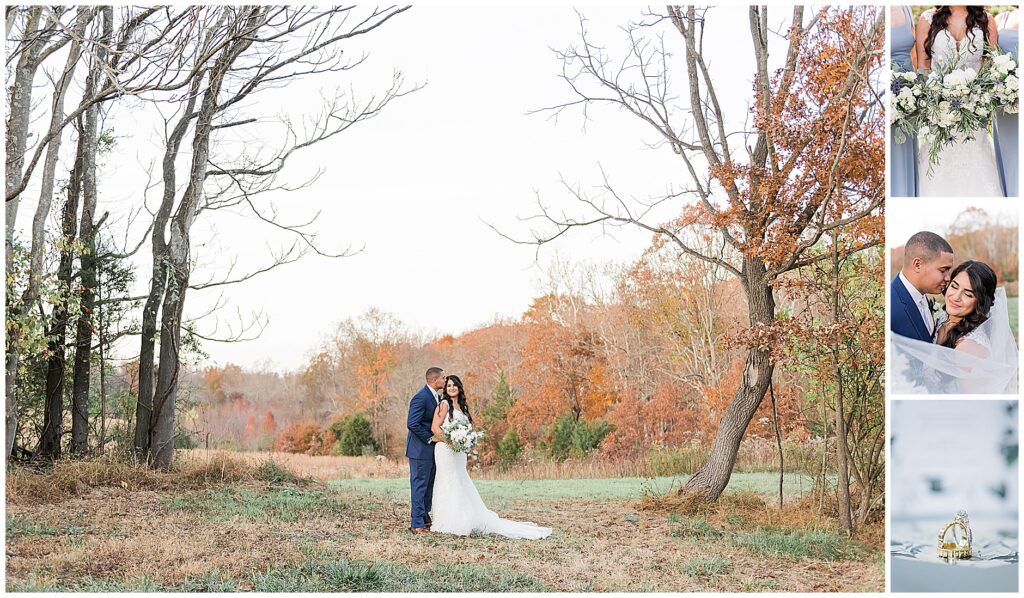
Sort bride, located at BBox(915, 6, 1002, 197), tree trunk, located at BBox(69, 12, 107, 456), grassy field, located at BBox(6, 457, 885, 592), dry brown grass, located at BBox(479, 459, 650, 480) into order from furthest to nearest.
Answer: dry brown grass, located at BBox(479, 459, 650, 480) < tree trunk, located at BBox(69, 12, 107, 456) < grassy field, located at BBox(6, 457, 885, 592) < bride, located at BBox(915, 6, 1002, 197)

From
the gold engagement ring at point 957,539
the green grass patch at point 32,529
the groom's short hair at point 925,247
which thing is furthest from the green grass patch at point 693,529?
the green grass patch at point 32,529

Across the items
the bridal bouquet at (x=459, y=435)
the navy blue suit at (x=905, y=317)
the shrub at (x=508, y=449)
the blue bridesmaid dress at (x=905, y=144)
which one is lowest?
the shrub at (x=508, y=449)

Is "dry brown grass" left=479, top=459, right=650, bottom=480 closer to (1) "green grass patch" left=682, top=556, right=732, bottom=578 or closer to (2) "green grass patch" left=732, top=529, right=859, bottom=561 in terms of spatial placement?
(2) "green grass patch" left=732, top=529, right=859, bottom=561

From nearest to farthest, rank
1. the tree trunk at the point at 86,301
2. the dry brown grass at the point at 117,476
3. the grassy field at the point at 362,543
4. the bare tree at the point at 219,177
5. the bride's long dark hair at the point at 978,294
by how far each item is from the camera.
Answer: the bride's long dark hair at the point at 978,294 → the grassy field at the point at 362,543 → the dry brown grass at the point at 117,476 → the bare tree at the point at 219,177 → the tree trunk at the point at 86,301

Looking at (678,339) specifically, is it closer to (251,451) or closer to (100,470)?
(251,451)

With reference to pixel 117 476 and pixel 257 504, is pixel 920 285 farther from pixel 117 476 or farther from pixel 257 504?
pixel 117 476

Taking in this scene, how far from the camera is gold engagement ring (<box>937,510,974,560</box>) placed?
491 centimetres

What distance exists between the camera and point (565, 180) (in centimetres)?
840

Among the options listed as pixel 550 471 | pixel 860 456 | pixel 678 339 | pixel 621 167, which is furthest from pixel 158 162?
pixel 860 456

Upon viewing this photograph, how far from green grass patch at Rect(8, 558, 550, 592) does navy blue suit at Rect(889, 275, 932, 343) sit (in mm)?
2700

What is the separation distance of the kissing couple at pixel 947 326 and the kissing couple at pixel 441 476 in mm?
2976

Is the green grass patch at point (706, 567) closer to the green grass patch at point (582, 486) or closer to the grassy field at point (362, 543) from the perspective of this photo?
the grassy field at point (362, 543)

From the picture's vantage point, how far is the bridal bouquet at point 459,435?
6215mm

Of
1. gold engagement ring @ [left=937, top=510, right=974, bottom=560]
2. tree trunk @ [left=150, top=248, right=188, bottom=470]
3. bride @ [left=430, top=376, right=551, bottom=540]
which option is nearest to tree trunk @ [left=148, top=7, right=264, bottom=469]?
tree trunk @ [left=150, top=248, right=188, bottom=470]
